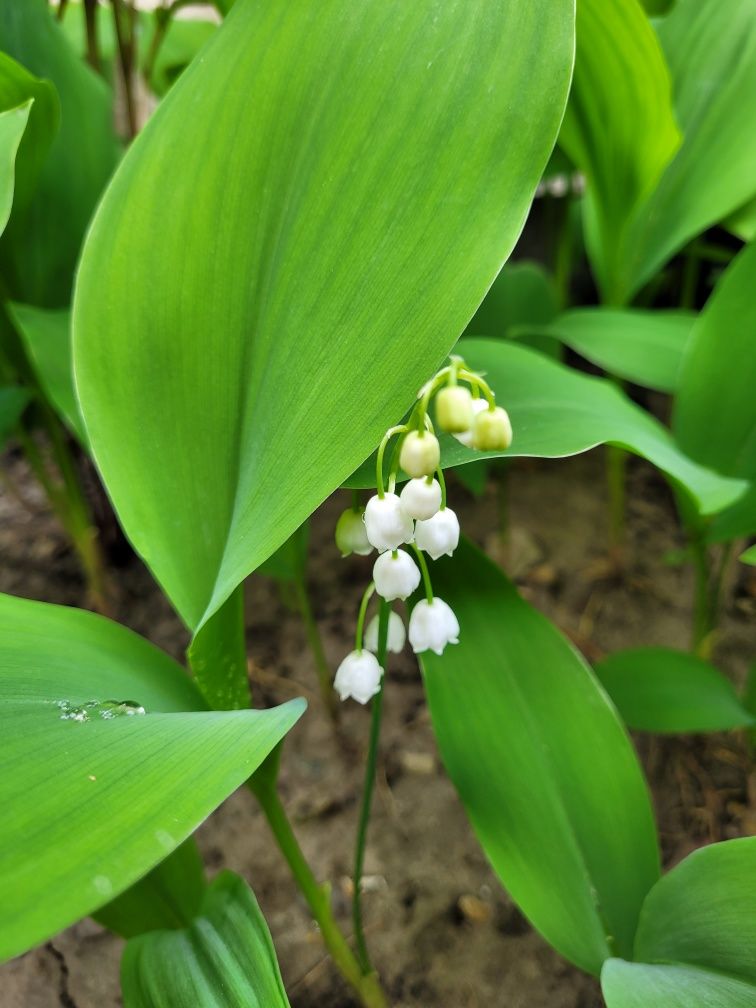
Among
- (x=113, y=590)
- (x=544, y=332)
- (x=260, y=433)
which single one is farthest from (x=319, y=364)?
(x=113, y=590)

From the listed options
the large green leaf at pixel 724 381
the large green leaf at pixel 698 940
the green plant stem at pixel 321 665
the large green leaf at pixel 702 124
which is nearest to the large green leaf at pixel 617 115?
the large green leaf at pixel 702 124

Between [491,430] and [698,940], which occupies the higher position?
[491,430]

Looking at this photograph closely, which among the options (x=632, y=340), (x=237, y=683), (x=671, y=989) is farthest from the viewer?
(x=632, y=340)

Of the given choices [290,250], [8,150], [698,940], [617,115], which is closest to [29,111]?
[8,150]

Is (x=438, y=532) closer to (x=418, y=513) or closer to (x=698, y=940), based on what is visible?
(x=418, y=513)

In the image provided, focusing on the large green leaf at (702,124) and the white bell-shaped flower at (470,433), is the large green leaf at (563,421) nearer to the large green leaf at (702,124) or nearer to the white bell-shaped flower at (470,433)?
the white bell-shaped flower at (470,433)

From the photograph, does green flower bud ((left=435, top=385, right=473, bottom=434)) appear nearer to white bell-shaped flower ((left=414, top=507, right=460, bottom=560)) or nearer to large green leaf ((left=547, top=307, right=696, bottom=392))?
white bell-shaped flower ((left=414, top=507, right=460, bottom=560))
